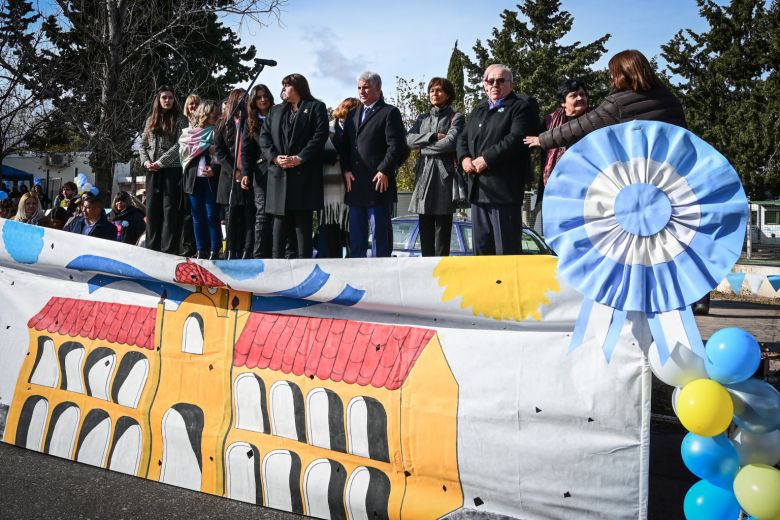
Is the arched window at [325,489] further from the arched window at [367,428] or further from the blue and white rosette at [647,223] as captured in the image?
the blue and white rosette at [647,223]

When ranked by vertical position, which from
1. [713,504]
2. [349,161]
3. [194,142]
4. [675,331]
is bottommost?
[713,504]

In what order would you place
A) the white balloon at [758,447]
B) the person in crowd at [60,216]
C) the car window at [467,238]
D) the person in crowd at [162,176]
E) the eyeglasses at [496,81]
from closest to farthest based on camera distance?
the white balloon at [758,447] < the eyeglasses at [496,81] < the person in crowd at [162,176] < the car window at [467,238] < the person in crowd at [60,216]

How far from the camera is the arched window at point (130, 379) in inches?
144

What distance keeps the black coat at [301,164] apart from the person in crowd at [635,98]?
2.13m

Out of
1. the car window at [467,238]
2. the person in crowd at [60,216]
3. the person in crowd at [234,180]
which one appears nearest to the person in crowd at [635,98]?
the person in crowd at [234,180]

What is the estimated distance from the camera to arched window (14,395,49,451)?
154 inches

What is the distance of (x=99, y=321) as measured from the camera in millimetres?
3932

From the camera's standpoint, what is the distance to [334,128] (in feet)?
19.0

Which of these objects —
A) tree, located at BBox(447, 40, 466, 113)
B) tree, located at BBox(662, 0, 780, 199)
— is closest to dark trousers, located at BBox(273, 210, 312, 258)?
tree, located at BBox(662, 0, 780, 199)

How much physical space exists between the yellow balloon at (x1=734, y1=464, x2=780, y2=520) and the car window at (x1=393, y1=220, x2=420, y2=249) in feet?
22.1

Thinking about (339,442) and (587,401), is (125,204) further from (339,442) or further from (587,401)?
(587,401)

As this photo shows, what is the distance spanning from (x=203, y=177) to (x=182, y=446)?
10.9ft

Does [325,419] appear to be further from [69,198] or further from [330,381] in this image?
[69,198]

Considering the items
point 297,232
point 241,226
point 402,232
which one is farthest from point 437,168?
point 402,232
